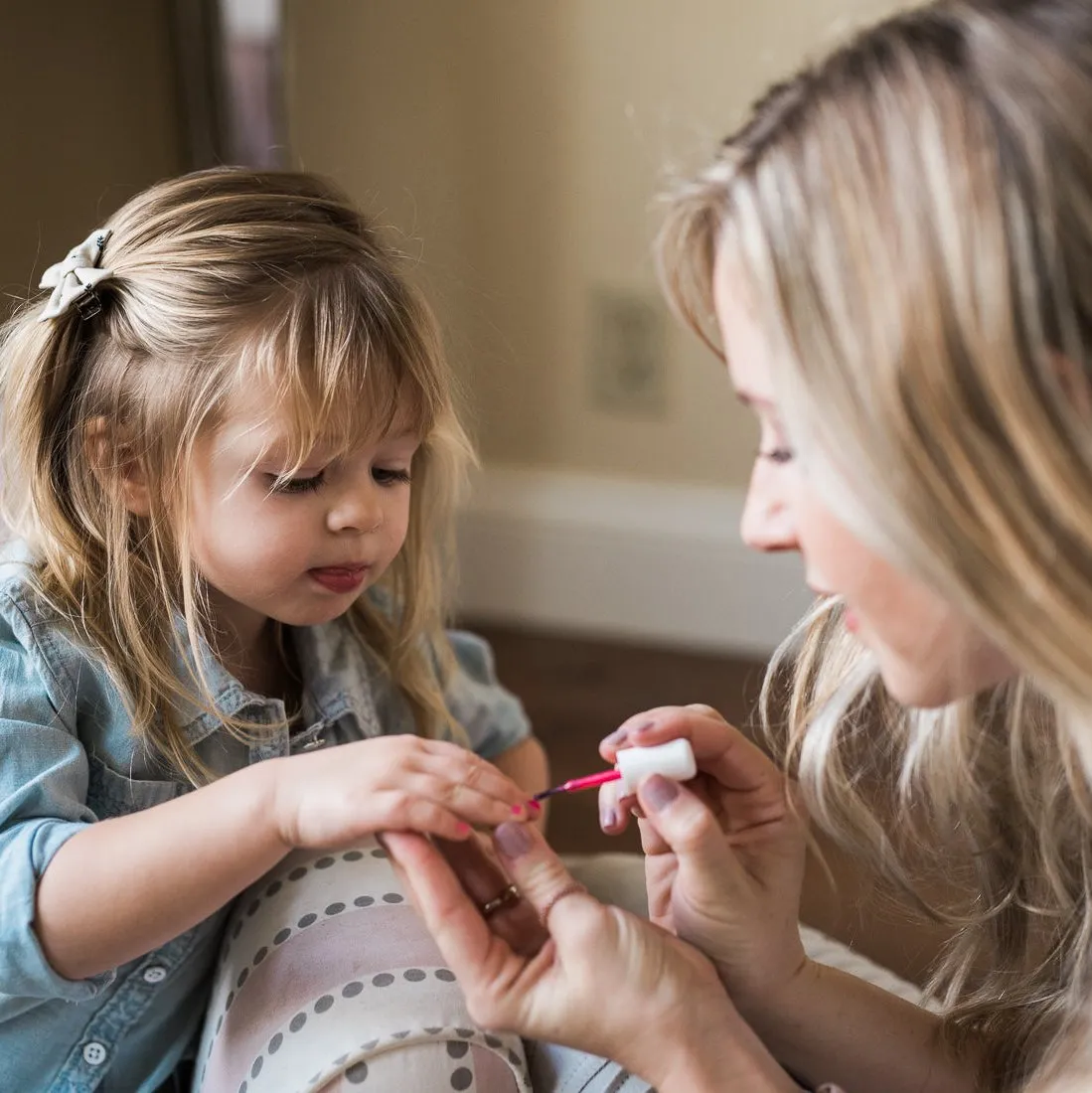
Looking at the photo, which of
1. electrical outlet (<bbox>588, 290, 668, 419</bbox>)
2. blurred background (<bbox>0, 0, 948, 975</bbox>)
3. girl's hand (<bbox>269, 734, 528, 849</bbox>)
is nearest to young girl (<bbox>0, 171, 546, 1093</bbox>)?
girl's hand (<bbox>269, 734, 528, 849</bbox>)

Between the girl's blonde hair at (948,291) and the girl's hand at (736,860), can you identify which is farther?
the girl's hand at (736,860)

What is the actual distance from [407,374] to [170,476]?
0.18 meters

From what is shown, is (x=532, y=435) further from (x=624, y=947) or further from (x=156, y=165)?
(x=624, y=947)

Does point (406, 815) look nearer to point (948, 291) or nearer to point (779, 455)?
point (779, 455)

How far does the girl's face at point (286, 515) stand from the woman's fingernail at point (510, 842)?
29 cm

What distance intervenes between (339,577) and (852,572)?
0.45 m

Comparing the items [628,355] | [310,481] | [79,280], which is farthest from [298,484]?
[628,355]

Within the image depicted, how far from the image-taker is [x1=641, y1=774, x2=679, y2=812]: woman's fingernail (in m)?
0.75

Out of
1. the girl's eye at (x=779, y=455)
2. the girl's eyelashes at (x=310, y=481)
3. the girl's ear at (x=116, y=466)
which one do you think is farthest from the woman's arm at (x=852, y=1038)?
the girl's ear at (x=116, y=466)

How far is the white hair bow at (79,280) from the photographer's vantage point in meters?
0.98

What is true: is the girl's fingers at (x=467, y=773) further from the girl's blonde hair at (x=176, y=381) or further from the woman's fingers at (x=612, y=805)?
the girl's blonde hair at (x=176, y=381)

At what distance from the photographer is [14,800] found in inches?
33.9

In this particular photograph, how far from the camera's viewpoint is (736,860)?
2.61ft

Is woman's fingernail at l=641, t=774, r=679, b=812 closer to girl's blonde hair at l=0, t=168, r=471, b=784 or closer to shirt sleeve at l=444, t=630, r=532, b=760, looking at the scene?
girl's blonde hair at l=0, t=168, r=471, b=784
